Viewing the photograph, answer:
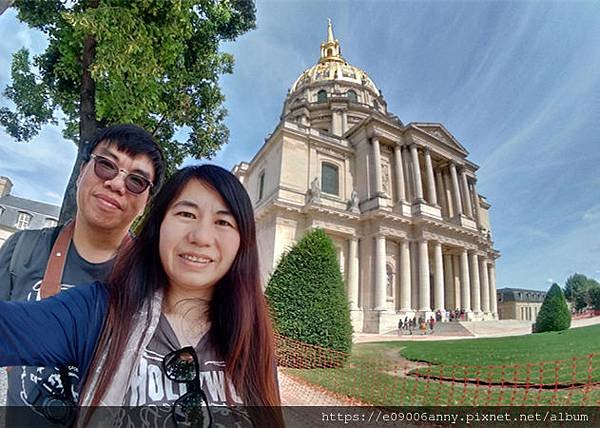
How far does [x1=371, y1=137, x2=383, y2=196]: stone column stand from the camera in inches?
973

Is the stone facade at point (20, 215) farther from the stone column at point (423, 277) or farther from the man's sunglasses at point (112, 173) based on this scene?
the stone column at point (423, 277)

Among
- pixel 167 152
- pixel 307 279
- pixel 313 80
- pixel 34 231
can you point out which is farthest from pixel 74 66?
pixel 313 80

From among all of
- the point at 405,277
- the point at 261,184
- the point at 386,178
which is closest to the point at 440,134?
the point at 386,178

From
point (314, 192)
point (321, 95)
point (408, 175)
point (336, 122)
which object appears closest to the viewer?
point (314, 192)

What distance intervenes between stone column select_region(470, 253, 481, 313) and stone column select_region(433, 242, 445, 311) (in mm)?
4558

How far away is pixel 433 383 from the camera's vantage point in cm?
659

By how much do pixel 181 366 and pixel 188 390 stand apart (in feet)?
0.22

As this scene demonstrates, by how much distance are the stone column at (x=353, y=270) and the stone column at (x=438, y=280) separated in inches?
256

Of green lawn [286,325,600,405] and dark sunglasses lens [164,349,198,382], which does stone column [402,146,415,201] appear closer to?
green lawn [286,325,600,405]

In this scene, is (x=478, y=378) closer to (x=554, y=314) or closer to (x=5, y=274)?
(x=5, y=274)

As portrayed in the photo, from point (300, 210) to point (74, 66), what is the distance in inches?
735

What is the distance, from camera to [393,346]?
44.8ft

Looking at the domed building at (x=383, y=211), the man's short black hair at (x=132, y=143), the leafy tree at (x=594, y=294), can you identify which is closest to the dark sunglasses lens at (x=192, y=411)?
the man's short black hair at (x=132, y=143)

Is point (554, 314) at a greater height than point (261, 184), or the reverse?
point (261, 184)
